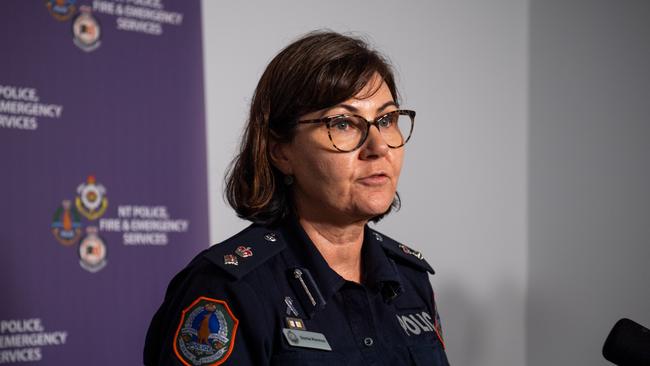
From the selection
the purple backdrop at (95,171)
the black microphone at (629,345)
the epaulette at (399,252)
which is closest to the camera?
the black microphone at (629,345)

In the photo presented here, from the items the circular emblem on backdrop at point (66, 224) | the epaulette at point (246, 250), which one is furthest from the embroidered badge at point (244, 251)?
the circular emblem on backdrop at point (66, 224)

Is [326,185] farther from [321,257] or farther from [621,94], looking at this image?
[621,94]

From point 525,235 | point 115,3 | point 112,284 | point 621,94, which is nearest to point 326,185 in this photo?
point 112,284

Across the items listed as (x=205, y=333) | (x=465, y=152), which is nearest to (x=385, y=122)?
(x=205, y=333)

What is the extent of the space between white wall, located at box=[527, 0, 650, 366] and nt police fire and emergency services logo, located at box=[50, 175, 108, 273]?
1979 millimetres

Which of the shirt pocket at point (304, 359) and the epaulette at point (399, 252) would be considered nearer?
the shirt pocket at point (304, 359)

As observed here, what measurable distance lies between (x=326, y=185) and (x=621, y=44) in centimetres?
193

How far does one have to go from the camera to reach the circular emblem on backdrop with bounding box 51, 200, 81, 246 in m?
1.76

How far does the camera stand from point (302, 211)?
1.33 meters

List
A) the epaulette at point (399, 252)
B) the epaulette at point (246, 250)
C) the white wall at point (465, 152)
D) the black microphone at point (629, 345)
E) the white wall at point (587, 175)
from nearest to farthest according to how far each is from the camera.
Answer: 1. the black microphone at point (629, 345)
2. the epaulette at point (246, 250)
3. the epaulette at point (399, 252)
4. the white wall at point (587, 175)
5. the white wall at point (465, 152)

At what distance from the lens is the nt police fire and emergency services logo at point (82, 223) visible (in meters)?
1.77

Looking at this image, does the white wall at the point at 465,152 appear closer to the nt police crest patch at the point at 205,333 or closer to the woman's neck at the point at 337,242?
the woman's neck at the point at 337,242

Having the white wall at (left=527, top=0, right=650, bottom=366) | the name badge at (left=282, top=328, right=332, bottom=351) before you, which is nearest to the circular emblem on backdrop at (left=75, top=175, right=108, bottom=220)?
the name badge at (left=282, top=328, right=332, bottom=351)

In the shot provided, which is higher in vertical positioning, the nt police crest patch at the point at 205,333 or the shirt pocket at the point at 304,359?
the nt police crest patch at the point at 205,333
